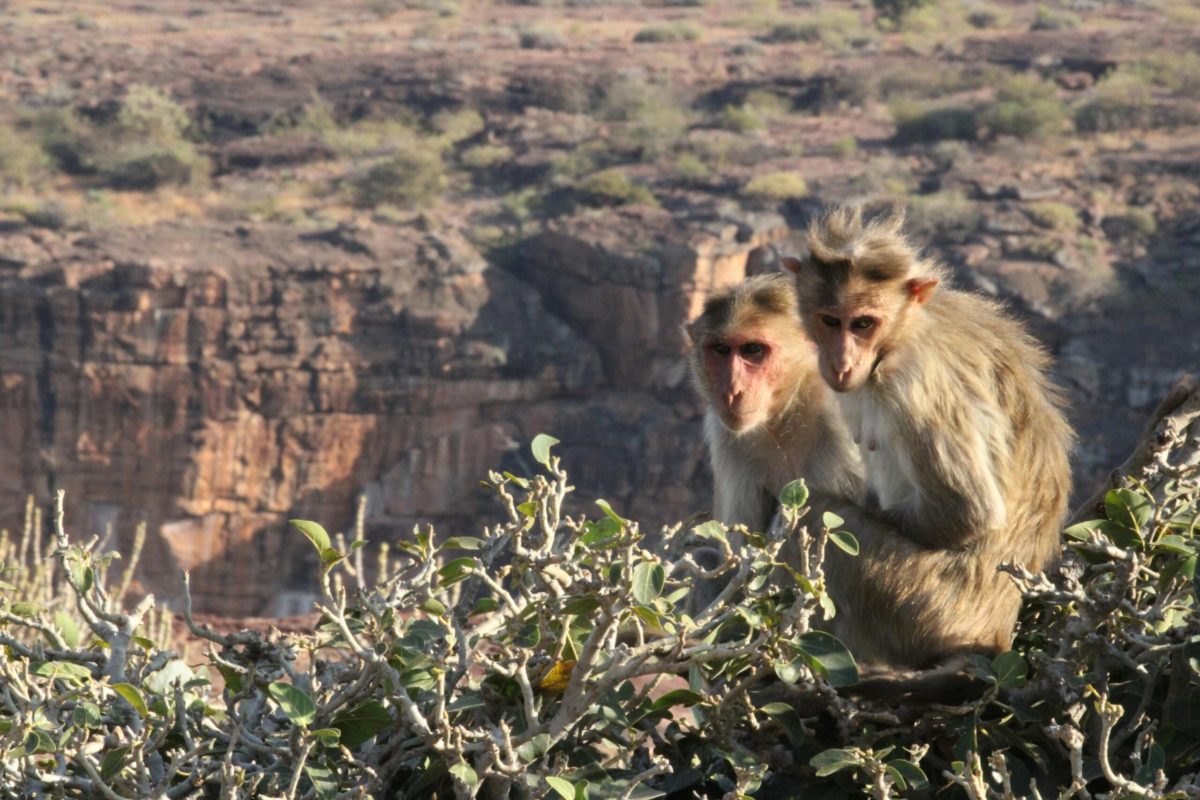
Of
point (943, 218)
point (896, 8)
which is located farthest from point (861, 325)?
point (896, 8)

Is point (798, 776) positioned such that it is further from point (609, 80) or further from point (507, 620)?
point (609, 80)

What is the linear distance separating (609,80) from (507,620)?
1395 inches

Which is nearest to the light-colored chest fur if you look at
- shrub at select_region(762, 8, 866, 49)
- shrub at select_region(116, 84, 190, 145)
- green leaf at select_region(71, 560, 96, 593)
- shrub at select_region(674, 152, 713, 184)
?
green leaf at select_region(71, 560, 96, 593)

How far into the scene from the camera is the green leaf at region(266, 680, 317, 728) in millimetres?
3416

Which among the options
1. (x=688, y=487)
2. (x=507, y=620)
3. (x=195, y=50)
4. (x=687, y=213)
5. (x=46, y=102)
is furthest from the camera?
(x=195, y=50)

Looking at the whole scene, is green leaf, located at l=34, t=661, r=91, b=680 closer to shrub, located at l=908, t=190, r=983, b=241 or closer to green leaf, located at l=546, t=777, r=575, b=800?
green leaf, located at l=546, t=777, r=575, b=800

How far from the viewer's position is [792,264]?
5.53m

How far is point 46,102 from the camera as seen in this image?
120 ft

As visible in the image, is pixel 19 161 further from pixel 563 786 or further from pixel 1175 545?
pixel 1175 545

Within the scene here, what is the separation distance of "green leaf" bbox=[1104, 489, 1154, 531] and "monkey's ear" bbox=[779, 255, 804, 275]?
1853mm

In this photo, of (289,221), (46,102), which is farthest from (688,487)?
(46,102)

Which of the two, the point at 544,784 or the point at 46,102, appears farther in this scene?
the point at 46,102

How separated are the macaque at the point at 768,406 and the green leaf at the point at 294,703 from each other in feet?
8.44

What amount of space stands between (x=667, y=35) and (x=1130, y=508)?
40.9 metres
